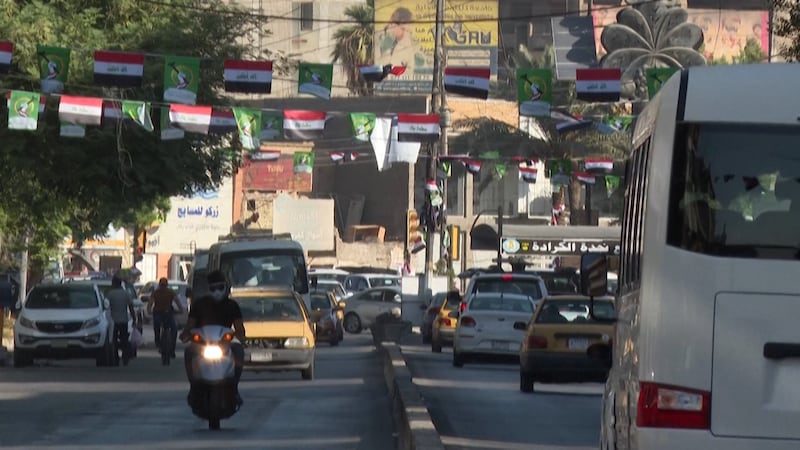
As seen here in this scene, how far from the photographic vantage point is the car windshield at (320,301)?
47.4 meters

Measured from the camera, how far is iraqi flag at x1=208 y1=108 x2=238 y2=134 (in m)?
33.8

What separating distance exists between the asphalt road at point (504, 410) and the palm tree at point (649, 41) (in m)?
29.7

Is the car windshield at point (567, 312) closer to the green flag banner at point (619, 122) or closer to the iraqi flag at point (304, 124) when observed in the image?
the iraqi flag at point (304, 124)

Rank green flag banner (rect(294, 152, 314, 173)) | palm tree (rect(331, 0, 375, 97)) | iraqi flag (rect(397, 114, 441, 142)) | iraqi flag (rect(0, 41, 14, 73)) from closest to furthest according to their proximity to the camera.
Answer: iraqi flag (rect(0, 41, 14, 73)) < iraqi flag (rect(397, 114, 441, 142)) < green flag banner (rect(294, 152, 314, 173)) < palm tree (rect(331, 0, 375, 97))

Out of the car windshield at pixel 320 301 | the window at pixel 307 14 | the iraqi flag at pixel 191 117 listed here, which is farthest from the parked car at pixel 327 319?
the window at pixel 307 14

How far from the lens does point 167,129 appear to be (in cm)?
3312

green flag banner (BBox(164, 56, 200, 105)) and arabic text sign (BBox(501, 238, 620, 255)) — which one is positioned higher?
green flag banner (BBox(164, 56, 200, 105))

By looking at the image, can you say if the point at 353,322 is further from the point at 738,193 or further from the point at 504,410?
the point at 738,193

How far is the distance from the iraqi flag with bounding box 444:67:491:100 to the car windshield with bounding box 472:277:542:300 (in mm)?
3992

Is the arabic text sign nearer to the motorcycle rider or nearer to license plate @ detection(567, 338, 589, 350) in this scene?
license plate @ detection(567, 338, 589, 350)

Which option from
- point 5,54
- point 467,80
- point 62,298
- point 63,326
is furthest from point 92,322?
point 467,80

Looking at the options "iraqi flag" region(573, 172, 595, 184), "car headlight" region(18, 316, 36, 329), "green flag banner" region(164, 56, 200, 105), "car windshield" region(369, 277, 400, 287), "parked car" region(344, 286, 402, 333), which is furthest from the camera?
"car windshield" region(369, 277, 400, 287)

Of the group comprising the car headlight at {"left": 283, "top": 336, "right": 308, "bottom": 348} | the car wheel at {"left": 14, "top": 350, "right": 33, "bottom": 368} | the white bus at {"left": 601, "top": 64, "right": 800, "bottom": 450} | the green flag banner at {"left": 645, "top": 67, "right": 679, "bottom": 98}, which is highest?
the green flag banner at {"left": 645, "top": 67, "right": 679, "bottom": 98}

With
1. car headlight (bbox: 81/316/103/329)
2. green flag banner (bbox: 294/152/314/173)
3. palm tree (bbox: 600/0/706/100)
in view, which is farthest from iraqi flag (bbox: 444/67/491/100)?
palm tree (bbox: 600/0/706/100)
